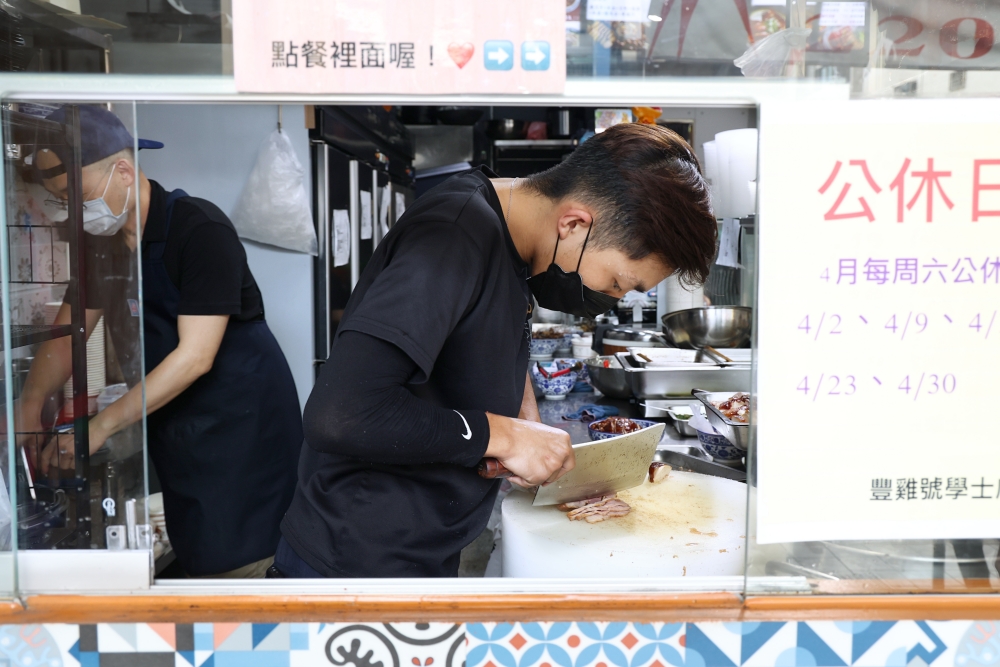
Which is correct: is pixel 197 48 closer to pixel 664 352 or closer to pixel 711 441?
pixel 711 441

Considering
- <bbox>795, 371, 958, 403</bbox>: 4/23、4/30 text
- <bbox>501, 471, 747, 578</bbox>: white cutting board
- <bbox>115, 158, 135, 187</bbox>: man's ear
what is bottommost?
<bbox>501, 471, 747, 578</bbox>: white cutting board

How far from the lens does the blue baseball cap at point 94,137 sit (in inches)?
41.3

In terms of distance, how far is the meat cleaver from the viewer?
1571mm

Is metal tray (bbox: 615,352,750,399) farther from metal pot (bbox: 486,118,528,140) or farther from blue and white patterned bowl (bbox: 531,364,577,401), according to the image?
metal pot (bbox: 486,118,528,140)

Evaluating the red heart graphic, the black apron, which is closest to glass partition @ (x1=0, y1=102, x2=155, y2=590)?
the red heart graphic

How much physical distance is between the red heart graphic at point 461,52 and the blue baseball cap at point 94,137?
0.46 meters

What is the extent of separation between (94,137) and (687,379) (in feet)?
6.31

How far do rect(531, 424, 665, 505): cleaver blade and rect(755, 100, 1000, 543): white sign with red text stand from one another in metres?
0.56

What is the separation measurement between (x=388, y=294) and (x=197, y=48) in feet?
1.36

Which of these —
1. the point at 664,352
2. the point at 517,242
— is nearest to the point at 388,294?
the point at 517,242

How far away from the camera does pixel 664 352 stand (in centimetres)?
295

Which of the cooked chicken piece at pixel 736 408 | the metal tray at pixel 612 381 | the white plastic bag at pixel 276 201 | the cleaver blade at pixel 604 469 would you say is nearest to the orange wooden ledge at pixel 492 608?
the cleaver blade at pixel 604 469

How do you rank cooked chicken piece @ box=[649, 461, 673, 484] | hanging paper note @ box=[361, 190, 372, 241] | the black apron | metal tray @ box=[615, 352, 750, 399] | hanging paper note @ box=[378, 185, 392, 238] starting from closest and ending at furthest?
cooked chicken piece @ box=[649, 461, 673, 484]
the black apron
metal tray @ box=[615, 352, 750, 399]
hanging paper note @ box=[361, 190, 372, 241]
hanging paper note @ box=[378, 185, 392, 238]

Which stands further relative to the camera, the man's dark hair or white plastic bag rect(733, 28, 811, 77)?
the man's dark hair
